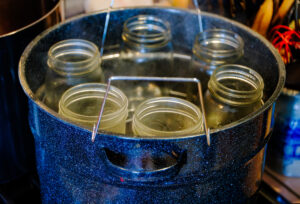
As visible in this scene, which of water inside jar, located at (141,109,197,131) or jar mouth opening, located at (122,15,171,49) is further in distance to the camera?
jar mouth opening, located at (122,15,171,49)

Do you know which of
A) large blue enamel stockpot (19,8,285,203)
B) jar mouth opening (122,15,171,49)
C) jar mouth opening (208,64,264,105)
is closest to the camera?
large blue enamel stockpot (19,8,285,203)

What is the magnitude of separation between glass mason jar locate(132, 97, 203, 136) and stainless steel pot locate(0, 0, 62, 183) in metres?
0.22

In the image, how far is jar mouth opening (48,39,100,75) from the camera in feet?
1.83

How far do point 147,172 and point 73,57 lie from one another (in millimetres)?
276

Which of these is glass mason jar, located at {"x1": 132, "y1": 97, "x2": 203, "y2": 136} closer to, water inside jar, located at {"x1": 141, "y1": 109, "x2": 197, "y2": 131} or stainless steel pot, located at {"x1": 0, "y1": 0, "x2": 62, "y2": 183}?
water inside jar, located at {"x1": 141, "y1": 109, "x2": 197, "y2": 131}

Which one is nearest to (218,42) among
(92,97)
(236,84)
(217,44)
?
(217,44)

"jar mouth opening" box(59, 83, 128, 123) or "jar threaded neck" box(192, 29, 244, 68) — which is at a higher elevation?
"jar threaded neck" box(192, 29, 244, 68)

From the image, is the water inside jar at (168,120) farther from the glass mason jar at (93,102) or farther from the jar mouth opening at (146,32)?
the jar mouth opening at (146,32)

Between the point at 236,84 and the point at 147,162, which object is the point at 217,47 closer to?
the point at 236,84

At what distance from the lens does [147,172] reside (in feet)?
1.34

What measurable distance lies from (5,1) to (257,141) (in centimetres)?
45

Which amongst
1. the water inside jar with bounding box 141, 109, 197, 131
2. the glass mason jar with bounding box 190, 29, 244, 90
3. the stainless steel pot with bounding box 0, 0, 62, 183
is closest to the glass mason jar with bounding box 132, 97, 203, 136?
the water inside jar with bounding box 141, 109, 197, 131

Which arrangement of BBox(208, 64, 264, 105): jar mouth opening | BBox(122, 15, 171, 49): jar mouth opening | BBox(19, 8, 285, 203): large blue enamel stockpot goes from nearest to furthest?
1. BBox(19, 8, 285, 203): large blue enamel stockpot
2. BBox(208, 64, 264, 105): jar mouth opening
3. BBox(122, 15, 171, 49): jar mouth opening

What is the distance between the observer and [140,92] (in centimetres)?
66
